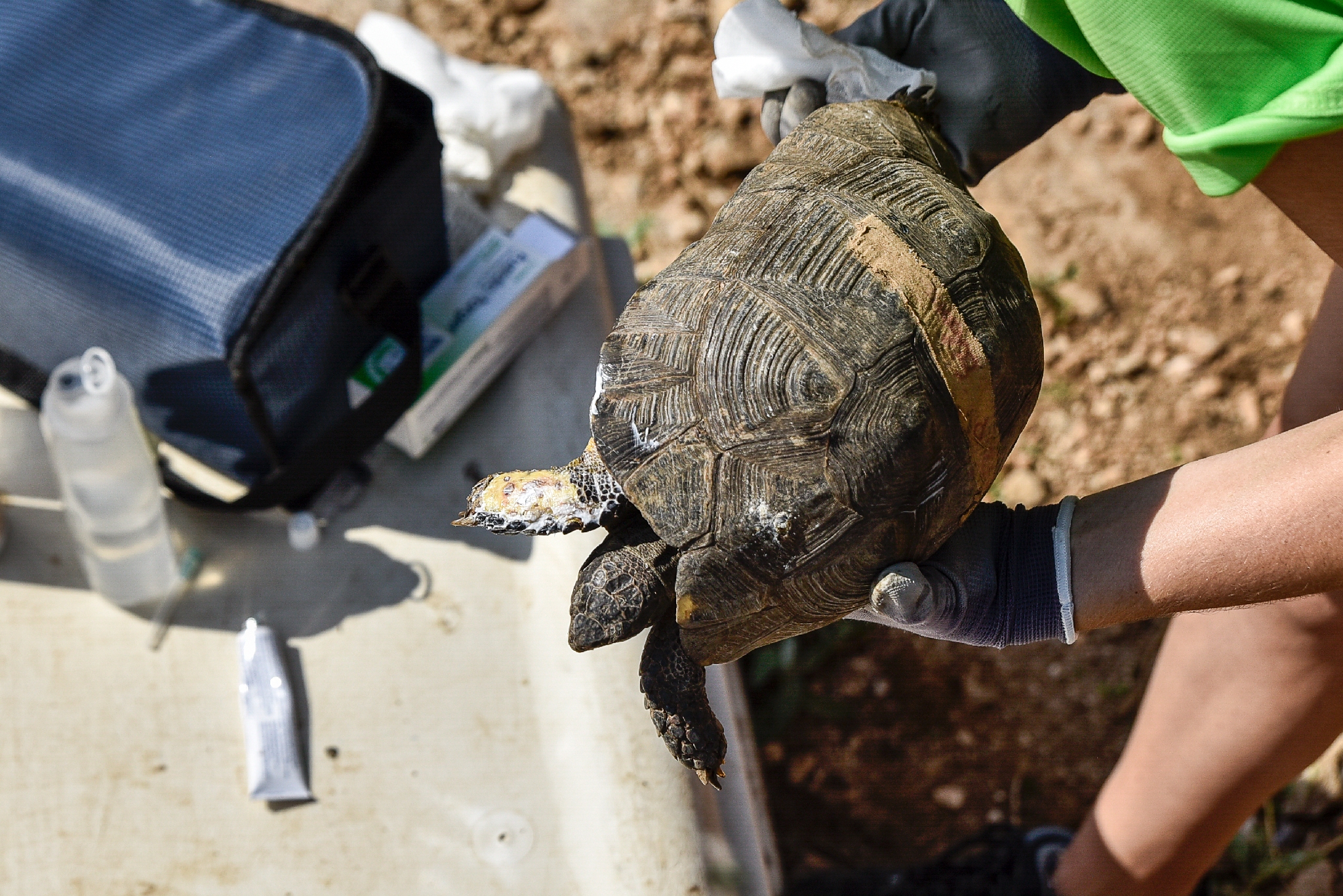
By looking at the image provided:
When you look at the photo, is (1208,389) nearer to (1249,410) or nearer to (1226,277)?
(1249,410)

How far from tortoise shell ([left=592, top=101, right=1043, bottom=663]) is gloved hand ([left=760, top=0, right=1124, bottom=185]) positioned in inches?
13.1

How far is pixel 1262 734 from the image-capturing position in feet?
5.92

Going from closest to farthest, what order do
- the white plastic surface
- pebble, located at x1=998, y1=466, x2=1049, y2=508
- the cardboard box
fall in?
the cardboard box < the white plastic surface < pebble, located at x1=998, y1=466, x2=1049, y2=508

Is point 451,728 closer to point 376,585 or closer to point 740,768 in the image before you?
point 376,585

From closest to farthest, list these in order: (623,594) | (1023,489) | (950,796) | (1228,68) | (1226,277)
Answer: (1228,68)
(623,594)
(950,796)
(1023,489)
(1226,277)

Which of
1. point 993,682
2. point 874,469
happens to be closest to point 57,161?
point 874,469

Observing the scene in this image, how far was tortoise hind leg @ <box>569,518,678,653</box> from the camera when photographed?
138cm

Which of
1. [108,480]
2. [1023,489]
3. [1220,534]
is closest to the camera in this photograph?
[1220,534]

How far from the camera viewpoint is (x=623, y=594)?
1384 millimetres

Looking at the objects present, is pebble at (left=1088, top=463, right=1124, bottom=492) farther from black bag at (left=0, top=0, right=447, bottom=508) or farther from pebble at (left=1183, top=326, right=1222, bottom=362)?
black bag at (left=0, top=0, right=447, bottom=508)

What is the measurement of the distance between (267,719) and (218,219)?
0.90 m

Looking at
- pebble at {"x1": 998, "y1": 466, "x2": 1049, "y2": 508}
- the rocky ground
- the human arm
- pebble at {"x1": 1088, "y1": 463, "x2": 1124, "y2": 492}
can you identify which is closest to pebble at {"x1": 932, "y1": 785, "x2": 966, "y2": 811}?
the rocky ground

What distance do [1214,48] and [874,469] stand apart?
0.59m

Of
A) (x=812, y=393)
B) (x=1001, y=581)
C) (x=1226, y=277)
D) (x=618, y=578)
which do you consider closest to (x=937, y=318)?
(x=812, y=393)
